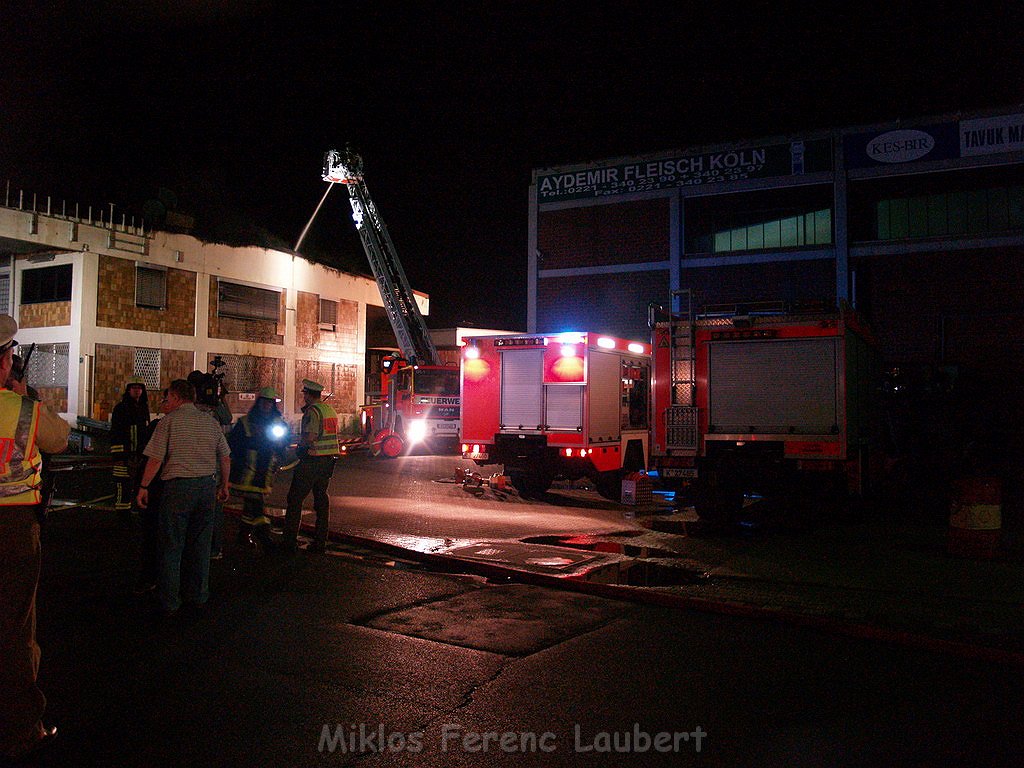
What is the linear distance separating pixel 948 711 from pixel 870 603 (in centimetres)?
250

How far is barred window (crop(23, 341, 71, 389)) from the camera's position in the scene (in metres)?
23.4

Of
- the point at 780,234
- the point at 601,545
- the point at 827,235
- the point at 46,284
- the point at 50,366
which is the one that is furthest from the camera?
the point at 46,284

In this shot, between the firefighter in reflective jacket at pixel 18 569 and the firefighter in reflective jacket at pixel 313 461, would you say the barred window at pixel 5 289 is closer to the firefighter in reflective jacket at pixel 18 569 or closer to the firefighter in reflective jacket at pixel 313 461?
the firefighter in reflective jacket at pixel 313 461

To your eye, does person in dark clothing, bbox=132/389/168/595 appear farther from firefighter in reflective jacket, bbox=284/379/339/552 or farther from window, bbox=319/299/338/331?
window, bbox=319/299/338/331

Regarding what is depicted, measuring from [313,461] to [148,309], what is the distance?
62.2 ft

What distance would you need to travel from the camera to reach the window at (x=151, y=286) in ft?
81.3

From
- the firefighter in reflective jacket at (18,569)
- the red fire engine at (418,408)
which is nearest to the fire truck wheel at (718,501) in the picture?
the firefighter in reflective jacket at (18,569)

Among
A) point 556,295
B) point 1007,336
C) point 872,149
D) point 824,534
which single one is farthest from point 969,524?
point 556,295

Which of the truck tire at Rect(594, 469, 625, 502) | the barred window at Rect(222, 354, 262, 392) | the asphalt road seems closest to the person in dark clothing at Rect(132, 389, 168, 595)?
the asphalt road

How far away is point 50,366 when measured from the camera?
77.9 feet

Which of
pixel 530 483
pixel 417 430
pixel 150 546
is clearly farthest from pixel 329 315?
pixel 150 546

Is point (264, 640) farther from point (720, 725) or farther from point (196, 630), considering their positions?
point (720, 725)

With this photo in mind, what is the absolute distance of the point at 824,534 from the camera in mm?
10828

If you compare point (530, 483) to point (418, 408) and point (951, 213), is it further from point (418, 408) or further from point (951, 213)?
point (951, 213)
